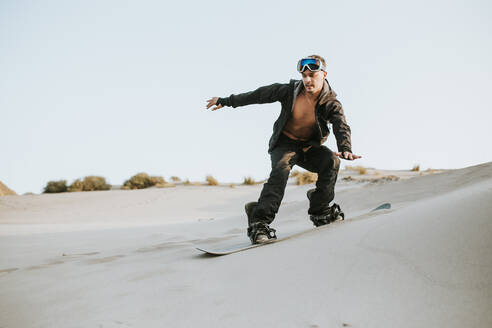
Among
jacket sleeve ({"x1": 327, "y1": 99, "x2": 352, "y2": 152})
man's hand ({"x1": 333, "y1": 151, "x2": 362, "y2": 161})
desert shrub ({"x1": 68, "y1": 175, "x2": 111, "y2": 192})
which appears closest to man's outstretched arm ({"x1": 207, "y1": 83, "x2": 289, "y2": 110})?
jacket sleeve ({"x1": 327, "y1": 99, "x2": 352, "y2": 152})

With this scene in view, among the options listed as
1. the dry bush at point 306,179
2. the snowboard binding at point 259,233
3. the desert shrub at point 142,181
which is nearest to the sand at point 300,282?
the snowboard binding at point 259,233

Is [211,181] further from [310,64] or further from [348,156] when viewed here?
[348,156]

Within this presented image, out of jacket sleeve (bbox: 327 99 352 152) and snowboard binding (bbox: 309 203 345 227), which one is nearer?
jacket sleeve (bbox: 327 99 352 152)

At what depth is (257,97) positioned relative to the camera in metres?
3.09

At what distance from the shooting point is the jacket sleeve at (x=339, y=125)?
2.71 meters

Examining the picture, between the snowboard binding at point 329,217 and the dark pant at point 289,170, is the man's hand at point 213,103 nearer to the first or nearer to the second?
the dark pant at point 289,170

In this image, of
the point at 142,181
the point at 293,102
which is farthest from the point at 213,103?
the point at 142,181

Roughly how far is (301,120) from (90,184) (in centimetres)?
1351

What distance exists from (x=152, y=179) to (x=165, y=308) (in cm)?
1459

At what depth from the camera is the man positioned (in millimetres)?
2746

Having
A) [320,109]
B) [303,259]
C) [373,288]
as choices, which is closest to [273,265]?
[303,259]

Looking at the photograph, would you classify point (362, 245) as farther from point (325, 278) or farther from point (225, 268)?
point (225, 268)

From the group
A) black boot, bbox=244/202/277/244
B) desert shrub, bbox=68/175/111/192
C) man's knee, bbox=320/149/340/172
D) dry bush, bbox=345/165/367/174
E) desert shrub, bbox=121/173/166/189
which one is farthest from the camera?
desert shrub, bbox=121/173/166/189

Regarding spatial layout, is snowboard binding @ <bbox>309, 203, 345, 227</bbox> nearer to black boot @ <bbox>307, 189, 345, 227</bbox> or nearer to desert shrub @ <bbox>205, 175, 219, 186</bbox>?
black boot @ <bbox>307, 189, 345, 227</bbox>
